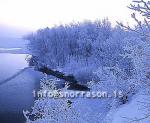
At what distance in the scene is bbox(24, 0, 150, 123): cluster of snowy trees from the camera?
20.4m

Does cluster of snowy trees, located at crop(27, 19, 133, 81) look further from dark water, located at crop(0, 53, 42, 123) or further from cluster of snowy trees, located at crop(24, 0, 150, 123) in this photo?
dark water, located at crop(0, 53, 42, 123)

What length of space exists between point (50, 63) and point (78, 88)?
75.7 feet

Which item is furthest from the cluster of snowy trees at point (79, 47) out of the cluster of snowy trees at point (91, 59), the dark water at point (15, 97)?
the dark water at point (15, 97)

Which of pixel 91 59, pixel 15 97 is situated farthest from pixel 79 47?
pixel 15 97

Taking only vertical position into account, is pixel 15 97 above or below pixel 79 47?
below

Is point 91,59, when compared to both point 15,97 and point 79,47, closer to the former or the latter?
point 79,47

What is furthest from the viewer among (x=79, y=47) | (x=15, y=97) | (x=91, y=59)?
(x=79, y=47)

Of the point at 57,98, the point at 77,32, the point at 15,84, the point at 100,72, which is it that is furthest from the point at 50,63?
the point at 57,98

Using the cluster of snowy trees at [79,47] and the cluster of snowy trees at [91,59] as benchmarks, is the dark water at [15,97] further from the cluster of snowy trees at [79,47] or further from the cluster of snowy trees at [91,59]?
the cluster of snowy trees at [79,47]

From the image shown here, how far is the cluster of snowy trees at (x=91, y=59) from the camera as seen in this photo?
20359 mm

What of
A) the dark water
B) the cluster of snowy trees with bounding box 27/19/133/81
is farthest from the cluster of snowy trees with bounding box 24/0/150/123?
the dark water

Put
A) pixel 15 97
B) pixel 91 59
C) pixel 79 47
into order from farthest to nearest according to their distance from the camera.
Answer: pixel 79 47 → pixel 91 59 → pixel 15 97

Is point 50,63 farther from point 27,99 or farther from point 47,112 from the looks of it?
point 47,112

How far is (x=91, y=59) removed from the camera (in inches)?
2258
